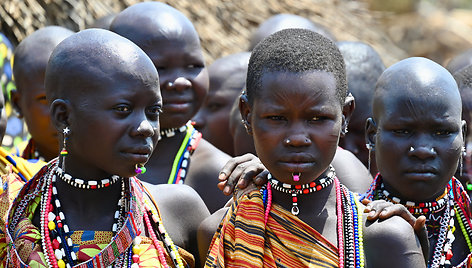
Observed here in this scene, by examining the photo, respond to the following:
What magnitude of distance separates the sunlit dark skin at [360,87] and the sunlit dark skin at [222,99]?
760 mm

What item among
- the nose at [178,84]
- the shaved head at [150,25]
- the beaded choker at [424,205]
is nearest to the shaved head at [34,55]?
the shaved head at [150,25]

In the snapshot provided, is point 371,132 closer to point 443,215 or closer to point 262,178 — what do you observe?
point 443,215

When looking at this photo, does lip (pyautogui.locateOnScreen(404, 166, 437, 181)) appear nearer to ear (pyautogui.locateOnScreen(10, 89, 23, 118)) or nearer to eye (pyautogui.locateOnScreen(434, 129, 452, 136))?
eye (pyautogui.locateOnScreen(434, 129, 452, 136))

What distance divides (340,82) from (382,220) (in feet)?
1.84

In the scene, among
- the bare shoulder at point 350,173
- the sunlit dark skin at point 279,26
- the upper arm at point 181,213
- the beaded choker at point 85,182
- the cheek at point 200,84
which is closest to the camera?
the beaded choker at point 85,182

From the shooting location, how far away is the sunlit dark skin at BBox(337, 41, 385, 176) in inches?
184

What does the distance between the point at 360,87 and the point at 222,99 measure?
1050 millimetres

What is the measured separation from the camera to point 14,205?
318cm

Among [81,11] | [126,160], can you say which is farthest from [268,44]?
[81,11]

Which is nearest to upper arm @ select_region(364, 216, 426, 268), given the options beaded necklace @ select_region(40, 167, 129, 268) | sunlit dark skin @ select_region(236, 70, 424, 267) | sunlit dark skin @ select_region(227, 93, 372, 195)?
sunlit dark skin @ select_region(236, 70, 424, 267)

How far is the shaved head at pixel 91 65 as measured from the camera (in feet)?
9.96

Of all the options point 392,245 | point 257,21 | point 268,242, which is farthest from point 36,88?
point 257,21

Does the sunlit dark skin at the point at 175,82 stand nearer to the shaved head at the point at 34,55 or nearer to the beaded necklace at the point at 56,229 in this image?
the shaved head at the point at 34,55

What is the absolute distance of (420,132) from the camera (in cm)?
330
